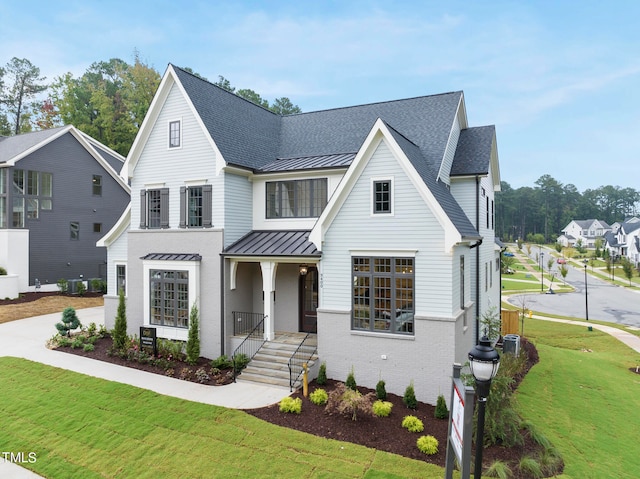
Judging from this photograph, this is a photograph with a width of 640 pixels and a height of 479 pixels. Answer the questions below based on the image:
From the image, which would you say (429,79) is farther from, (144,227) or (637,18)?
(144,227)

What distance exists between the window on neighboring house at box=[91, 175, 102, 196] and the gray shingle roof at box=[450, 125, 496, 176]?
29.4 meters

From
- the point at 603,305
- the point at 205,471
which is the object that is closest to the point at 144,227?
the point at 205,471

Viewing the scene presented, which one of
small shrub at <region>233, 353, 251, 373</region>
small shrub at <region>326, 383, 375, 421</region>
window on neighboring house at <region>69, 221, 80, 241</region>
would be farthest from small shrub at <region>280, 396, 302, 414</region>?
window on neighboring house at <region>69, 221, 80, 241</region>

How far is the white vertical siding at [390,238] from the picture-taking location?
11945 millimetres

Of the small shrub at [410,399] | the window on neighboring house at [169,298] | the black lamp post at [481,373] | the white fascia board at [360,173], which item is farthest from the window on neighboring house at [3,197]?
the black lamp post at [481,373]

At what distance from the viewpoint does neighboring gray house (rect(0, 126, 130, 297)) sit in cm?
2811

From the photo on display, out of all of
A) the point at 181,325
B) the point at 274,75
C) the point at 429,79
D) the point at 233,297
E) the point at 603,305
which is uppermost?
the point at 429,79

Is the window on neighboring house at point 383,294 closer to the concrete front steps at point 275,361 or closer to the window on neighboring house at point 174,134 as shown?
the concrete front steps at point 275,361

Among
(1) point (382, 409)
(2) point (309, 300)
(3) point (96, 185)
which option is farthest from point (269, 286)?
(3) point (96, 185)

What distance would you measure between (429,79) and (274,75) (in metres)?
45.9

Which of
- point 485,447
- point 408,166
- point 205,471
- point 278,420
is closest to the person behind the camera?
point 205,471

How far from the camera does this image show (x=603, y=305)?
37.9m

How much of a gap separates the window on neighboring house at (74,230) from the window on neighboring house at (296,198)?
22.9 metres

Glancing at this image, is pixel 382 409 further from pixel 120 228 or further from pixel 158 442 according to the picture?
pixel 120 228
